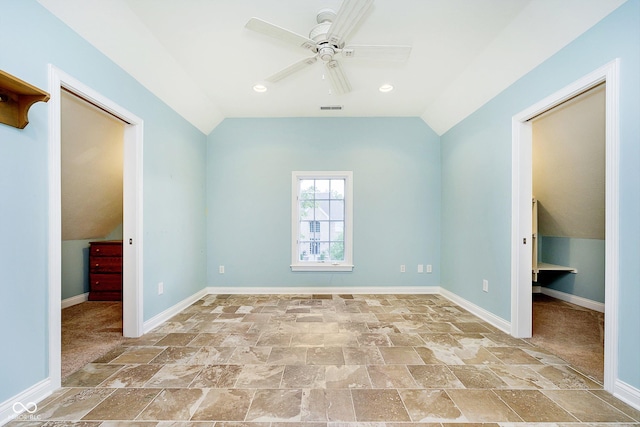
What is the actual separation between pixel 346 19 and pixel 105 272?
14.7 feet

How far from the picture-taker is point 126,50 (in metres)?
2.29

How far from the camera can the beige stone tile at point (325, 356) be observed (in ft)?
7.14

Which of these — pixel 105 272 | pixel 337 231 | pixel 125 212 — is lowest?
pixel 105 272

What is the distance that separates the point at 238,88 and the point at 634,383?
4260 mm

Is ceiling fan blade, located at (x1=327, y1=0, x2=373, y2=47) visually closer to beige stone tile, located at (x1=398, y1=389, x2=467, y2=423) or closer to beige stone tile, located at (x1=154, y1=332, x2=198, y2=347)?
beige stone tile, located at (x1=398, y1=389, x2=467, y2=423)

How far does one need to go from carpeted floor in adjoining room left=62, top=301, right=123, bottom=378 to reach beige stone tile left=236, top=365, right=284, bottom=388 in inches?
51.0

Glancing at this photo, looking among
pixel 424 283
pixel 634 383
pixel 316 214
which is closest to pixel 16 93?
pixel 316 214

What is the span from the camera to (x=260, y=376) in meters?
1.98

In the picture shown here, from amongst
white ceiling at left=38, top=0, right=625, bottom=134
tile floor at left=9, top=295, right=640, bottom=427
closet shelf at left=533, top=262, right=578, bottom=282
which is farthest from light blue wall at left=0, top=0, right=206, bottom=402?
closet shelf at left=533, top=262, right=578, bottom=282

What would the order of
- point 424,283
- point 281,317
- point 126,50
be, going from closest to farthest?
1. point 126,50
2. point 281,317
3. point 424,283

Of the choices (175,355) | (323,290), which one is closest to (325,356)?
(175,355)

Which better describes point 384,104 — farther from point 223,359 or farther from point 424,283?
point 223,359

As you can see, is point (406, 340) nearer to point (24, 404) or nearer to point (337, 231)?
point (337, 231)

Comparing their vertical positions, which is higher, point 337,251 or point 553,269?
point 337,251
